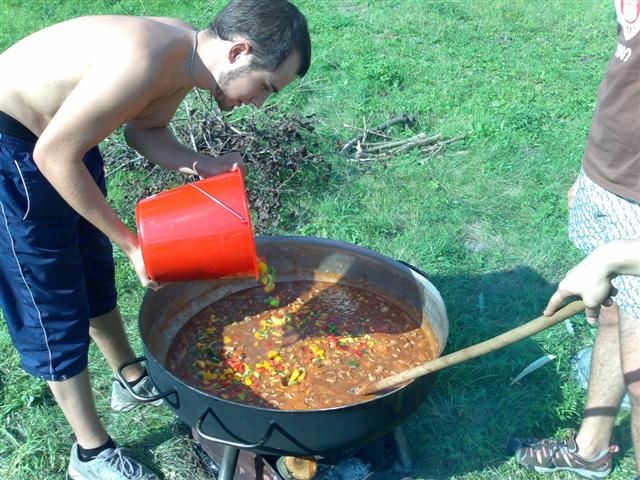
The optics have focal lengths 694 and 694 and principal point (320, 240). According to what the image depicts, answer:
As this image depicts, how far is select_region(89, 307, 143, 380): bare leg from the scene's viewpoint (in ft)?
10.1

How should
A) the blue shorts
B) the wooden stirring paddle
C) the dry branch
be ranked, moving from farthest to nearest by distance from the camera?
the dry branch → the blue shorts → the wooden stirring paddle

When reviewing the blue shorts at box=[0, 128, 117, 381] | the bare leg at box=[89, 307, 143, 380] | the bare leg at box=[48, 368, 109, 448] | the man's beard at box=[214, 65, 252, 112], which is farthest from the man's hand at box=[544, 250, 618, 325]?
the bare leg at box=[89, 307, 143, 380]

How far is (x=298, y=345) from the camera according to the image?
10.1 ft

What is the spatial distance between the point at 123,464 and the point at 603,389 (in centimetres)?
203

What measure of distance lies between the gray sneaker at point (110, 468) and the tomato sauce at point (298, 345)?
422 millimetres

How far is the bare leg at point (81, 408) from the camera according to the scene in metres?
2.72

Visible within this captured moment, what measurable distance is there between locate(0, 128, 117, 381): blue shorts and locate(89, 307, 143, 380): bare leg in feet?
1.21

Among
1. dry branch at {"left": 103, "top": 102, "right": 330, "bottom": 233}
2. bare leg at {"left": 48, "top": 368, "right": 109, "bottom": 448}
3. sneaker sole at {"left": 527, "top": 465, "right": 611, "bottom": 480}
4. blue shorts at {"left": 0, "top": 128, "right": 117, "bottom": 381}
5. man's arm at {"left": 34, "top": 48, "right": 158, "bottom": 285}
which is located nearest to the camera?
man's arm at {"left": 34, "top": 48, "right": 158, "bottom": 285}

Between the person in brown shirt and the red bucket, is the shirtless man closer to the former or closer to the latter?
the red bucket

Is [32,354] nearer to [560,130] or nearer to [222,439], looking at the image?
[222,439]

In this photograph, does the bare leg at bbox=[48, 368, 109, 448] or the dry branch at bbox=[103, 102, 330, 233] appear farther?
the dry branch at bbox=[103, 102, 330, 233]

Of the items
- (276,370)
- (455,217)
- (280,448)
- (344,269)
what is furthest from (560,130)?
(280,448)

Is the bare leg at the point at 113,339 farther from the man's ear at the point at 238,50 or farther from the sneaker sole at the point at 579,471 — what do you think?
the sneaker sole at the point at 579,471

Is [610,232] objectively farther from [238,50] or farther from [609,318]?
[238,50]
